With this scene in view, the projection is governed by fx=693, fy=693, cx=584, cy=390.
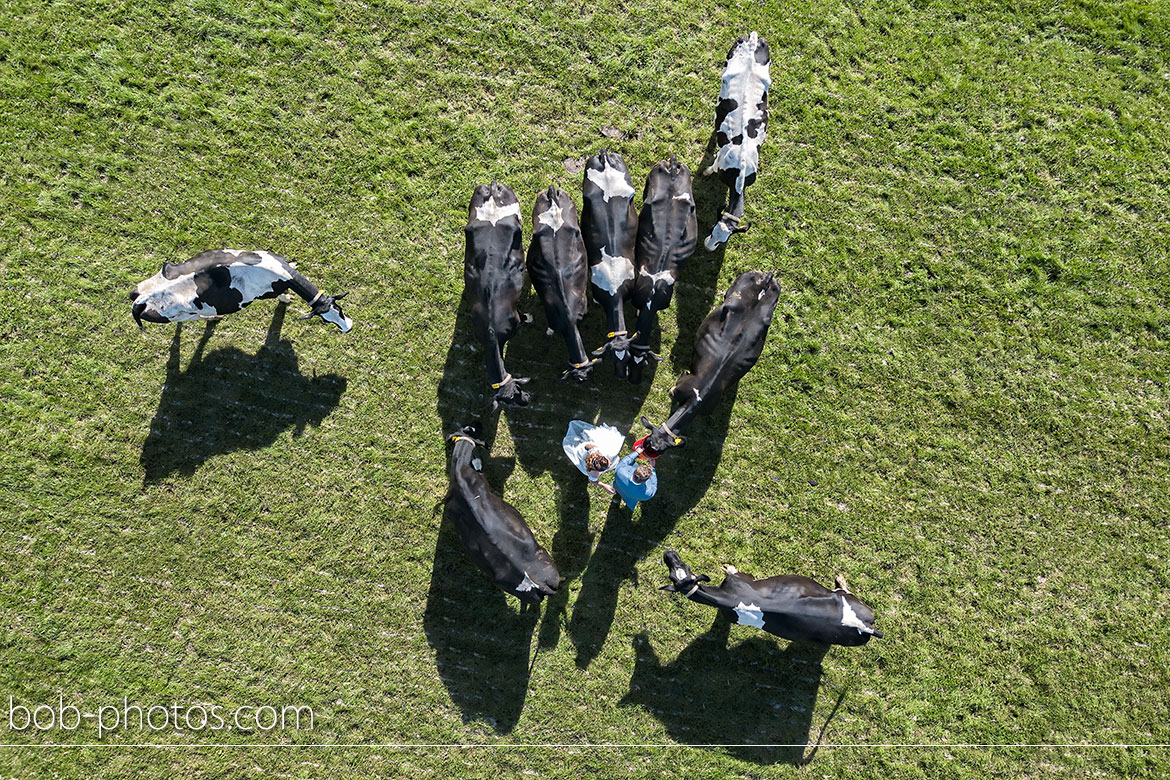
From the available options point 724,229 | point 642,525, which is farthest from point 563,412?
point 724,229

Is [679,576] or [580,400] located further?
[580,400]

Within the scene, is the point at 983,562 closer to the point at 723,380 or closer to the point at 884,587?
the point at 884,587

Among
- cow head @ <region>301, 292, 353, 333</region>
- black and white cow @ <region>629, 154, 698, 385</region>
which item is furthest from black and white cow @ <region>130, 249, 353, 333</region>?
black and white cow @ <region>629, 154, 698, 385</region>

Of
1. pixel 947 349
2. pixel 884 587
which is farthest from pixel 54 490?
pixel 947 349

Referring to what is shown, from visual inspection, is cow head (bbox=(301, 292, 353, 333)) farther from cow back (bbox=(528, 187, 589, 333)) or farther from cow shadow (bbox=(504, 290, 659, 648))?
cow back (bbox=(528, 187, 589, 333))

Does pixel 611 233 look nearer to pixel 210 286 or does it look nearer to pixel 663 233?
pixel 663 233

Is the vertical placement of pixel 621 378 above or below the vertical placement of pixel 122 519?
above

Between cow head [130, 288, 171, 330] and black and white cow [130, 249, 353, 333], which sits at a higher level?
black and white cow [130, 249, 353, 333]
